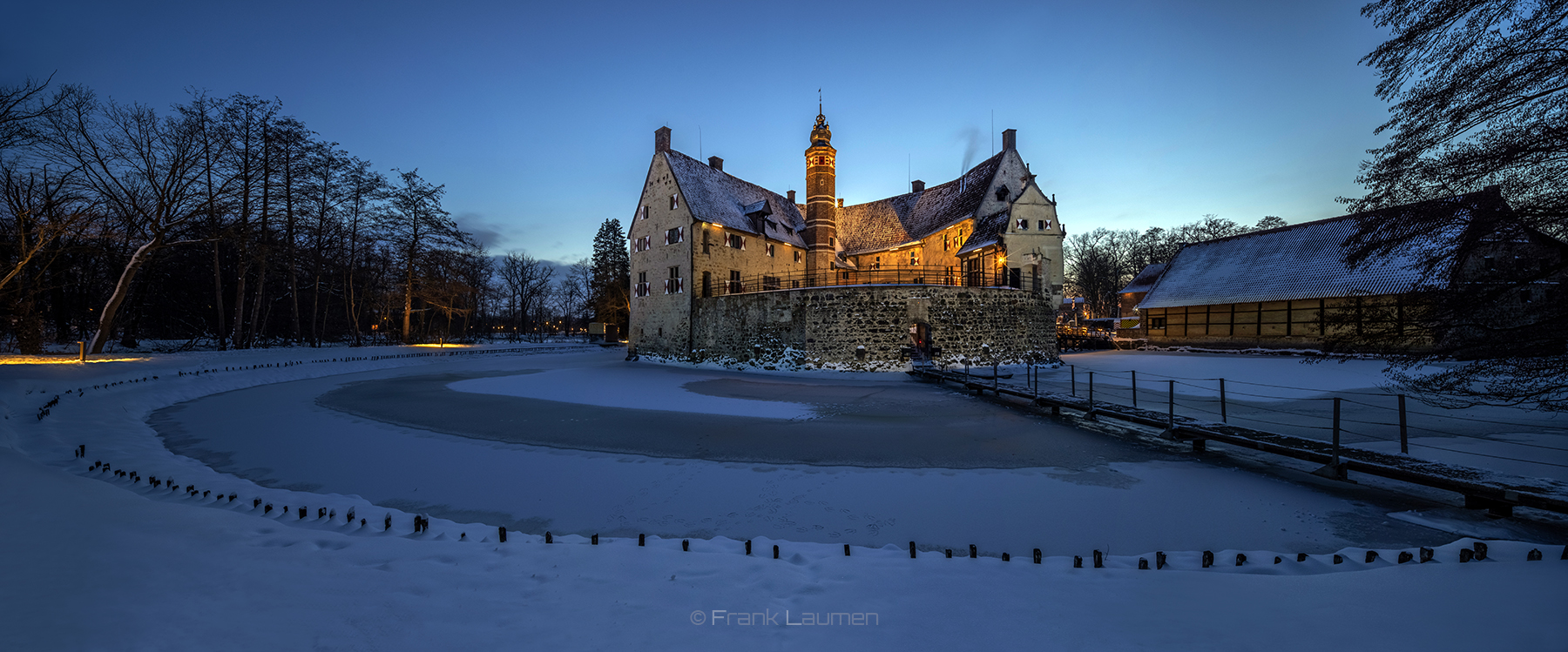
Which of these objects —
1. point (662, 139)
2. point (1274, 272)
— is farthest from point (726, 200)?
point (1274, 272)

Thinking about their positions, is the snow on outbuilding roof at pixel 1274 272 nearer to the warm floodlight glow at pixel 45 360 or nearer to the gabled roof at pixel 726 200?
the gabled roof at pixel 726 200

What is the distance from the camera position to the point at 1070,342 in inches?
1583

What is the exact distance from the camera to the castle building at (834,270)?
2411 cm

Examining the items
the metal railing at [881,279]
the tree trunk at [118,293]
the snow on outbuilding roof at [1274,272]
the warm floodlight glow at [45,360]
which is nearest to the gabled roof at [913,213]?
the metal railing at [881,279]

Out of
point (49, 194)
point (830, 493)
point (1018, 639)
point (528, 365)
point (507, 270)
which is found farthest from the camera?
point (507, 270)

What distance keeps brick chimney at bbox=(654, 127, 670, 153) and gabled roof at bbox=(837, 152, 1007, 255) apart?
1360cm

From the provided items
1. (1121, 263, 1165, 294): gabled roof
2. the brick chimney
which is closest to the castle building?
the brick chimney

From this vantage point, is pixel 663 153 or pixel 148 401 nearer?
pixel 148 401

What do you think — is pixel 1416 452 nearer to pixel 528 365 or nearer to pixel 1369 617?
pixel 1369 617

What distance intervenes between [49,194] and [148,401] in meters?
13.5

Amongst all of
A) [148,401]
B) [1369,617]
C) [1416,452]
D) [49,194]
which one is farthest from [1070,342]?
[49,194]

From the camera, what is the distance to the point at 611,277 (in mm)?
54438

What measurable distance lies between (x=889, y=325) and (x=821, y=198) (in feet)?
33.0

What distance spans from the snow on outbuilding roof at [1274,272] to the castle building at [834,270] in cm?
1051
